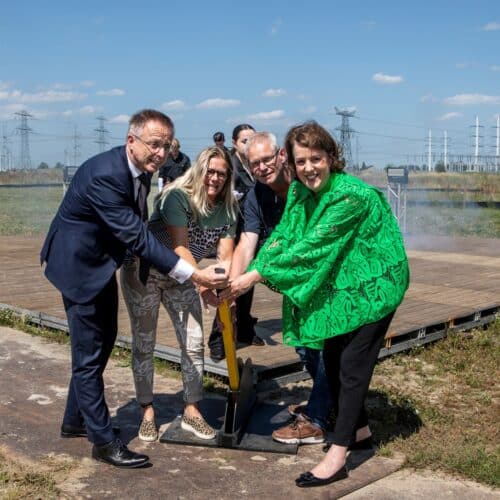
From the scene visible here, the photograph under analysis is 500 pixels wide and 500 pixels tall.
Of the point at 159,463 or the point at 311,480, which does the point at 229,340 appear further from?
the point at 311,480

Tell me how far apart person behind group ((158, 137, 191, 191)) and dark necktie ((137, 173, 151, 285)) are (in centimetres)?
469

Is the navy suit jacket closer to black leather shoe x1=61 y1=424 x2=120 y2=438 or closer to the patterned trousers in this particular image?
the patterned trousers

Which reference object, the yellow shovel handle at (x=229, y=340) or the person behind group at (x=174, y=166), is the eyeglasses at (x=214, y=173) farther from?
the person behind group at (x=174, y=166)

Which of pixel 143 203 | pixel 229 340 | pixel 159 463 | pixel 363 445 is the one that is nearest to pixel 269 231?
pixel 229 340

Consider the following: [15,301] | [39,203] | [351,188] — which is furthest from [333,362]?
[39,203]

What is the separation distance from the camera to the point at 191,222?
434cm

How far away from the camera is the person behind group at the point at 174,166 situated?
8898 mm

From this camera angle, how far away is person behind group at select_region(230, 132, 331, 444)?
441 centimetres

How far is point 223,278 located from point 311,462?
113 centimetres

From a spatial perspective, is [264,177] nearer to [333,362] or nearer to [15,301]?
[333,362]

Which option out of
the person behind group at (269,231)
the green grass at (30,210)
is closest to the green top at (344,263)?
the person behind group at (269,231)

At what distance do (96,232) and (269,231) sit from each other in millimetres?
1421

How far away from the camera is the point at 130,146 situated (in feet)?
12.7

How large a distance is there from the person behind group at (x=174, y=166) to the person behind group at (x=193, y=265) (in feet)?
14.7
